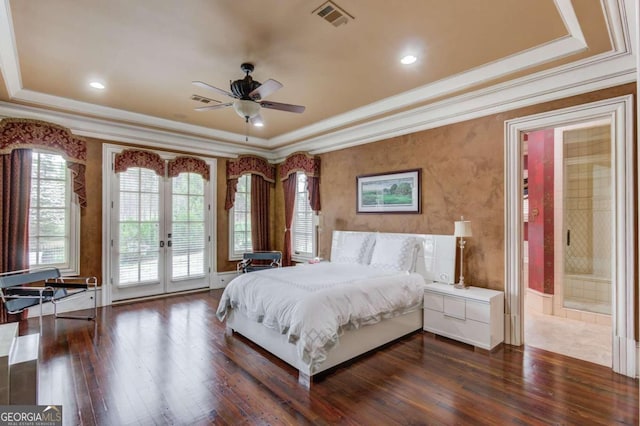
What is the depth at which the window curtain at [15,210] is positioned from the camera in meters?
4.05

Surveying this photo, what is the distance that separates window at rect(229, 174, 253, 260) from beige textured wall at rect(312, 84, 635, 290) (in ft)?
8.84

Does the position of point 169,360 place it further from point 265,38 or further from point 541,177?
point 541,177

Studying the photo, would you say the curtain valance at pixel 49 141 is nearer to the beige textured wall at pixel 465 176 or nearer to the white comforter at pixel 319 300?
the white comforter at pixel 319 300

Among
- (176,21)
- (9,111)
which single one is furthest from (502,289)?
(9,111)

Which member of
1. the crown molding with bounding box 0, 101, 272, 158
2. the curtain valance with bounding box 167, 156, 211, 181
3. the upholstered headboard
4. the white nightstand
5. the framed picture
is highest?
the crown molding with bounding box 0, 101, 272, 158

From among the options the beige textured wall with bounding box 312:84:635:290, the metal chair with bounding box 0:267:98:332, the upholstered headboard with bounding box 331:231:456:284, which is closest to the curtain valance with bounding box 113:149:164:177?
the metal chair with bounding box 0:267:98:332

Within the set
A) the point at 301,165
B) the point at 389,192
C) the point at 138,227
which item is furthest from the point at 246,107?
the point at 138,227

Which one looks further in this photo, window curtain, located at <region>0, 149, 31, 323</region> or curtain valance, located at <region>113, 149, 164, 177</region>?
curtain valance, located at <region>113, 149, 164, 177</region>

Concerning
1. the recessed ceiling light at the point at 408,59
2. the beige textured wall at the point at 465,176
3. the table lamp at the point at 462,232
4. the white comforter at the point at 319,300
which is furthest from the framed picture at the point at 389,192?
the recessed ceiling light at the point at 408,59

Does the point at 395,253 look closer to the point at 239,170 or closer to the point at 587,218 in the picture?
the point at 587,218

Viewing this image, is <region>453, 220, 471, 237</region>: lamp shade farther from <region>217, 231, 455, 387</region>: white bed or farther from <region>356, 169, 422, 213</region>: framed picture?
<region>356, 169, 422, 213</region>: framed picture

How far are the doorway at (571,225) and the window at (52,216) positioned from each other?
6588 mm

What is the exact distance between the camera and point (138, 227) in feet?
17.3

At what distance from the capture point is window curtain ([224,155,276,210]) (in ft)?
20.7
